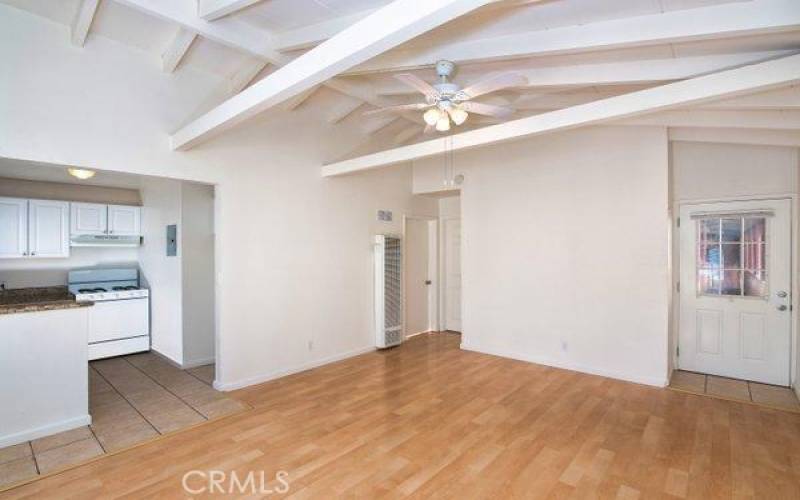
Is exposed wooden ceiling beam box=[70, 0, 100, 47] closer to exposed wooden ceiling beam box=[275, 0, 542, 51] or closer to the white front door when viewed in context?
exposed wooden ceiling beam box=[275, 0, 542, 51]

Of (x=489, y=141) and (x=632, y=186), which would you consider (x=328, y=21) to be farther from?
(x=632, y=186)

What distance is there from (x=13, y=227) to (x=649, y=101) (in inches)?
269

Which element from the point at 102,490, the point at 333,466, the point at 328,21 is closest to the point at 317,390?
the point at 333,466

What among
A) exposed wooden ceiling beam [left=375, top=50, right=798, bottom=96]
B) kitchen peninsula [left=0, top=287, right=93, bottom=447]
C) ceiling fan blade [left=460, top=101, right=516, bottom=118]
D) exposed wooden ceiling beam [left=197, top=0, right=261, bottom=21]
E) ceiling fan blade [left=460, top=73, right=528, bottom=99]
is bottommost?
kitchen peninsula [left=0, top=287, right=93, bottom=447]

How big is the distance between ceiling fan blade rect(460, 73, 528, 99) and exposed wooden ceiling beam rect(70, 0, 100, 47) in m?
2.66

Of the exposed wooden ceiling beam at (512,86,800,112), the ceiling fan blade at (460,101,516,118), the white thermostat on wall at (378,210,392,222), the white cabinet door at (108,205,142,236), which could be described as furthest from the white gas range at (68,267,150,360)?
the exposed wooden ceiling beam at (512,86,800,112)

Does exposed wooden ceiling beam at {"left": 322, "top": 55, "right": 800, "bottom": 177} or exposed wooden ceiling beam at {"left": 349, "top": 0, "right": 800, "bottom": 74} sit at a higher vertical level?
exposed wooden ceiling beam at {"left": 349, "top": 0, "right": 800, "bottom": 74}

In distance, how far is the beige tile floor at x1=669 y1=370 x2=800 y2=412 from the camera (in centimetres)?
374

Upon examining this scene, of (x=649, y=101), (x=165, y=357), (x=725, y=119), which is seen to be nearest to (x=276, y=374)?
(x=165, y=357)

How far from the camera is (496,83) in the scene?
8.93 ft

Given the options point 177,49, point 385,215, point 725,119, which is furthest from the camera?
point 385,215

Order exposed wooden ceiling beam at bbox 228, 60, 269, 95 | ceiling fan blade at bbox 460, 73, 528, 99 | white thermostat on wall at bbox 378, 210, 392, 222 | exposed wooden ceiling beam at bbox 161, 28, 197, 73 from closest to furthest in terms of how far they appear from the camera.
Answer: ceiling fan blade at bbox 460, 73, 528, 99
exposed wooden ceiling beam at bbox 161, 28, 197, 73
exposed wooden ceiling beam at bbox 228, 60, 269, 95
white thermostat on wall at bbox 378, 210, 392, 222

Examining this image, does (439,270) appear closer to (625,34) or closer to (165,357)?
(165,357)

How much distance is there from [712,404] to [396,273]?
383cm
